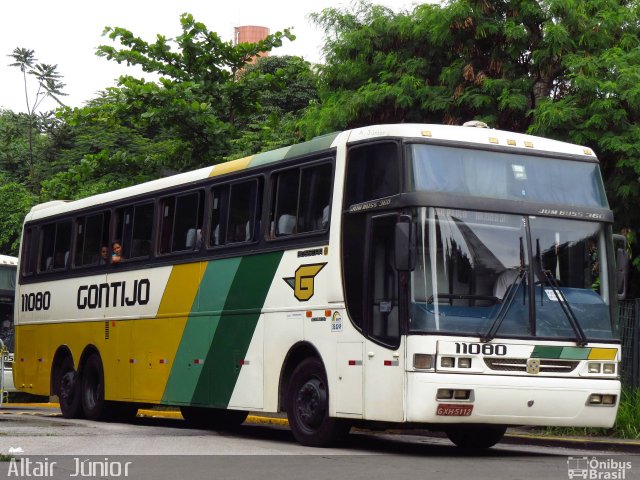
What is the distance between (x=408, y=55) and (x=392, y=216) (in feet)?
32.4

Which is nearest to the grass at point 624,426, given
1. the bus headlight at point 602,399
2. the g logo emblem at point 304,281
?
the bus headlight at point 602,399

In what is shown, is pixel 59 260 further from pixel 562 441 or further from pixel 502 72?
pixel 562 441

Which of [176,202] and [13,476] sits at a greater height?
[176,202]

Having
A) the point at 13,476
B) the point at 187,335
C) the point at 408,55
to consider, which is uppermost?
the point at 408,55

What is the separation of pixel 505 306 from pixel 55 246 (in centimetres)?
1123

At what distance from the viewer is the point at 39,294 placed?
22531 mm

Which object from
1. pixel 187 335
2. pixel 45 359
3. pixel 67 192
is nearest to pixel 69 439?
pixel 187 335

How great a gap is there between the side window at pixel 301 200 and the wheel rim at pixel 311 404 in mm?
1776

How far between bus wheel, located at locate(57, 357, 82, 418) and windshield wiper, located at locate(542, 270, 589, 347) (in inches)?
394

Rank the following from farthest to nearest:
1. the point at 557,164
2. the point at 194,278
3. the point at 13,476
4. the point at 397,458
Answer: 1. the point at 194,278
2. the point at 557,164
3. the point at 397,458
4. the point at 13,476

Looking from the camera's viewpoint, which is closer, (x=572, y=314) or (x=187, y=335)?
(x=572, y=314)

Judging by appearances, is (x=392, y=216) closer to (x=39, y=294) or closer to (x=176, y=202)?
(x=176, y=202)

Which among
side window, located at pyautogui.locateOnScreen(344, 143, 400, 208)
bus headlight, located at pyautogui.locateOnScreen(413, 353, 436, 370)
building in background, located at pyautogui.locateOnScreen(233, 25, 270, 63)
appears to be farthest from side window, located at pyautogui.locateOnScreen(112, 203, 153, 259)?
building in background, located at pyautogui.locateOnScreen(233, 25, 270, 63)

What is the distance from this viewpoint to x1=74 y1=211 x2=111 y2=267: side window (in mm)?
20438
